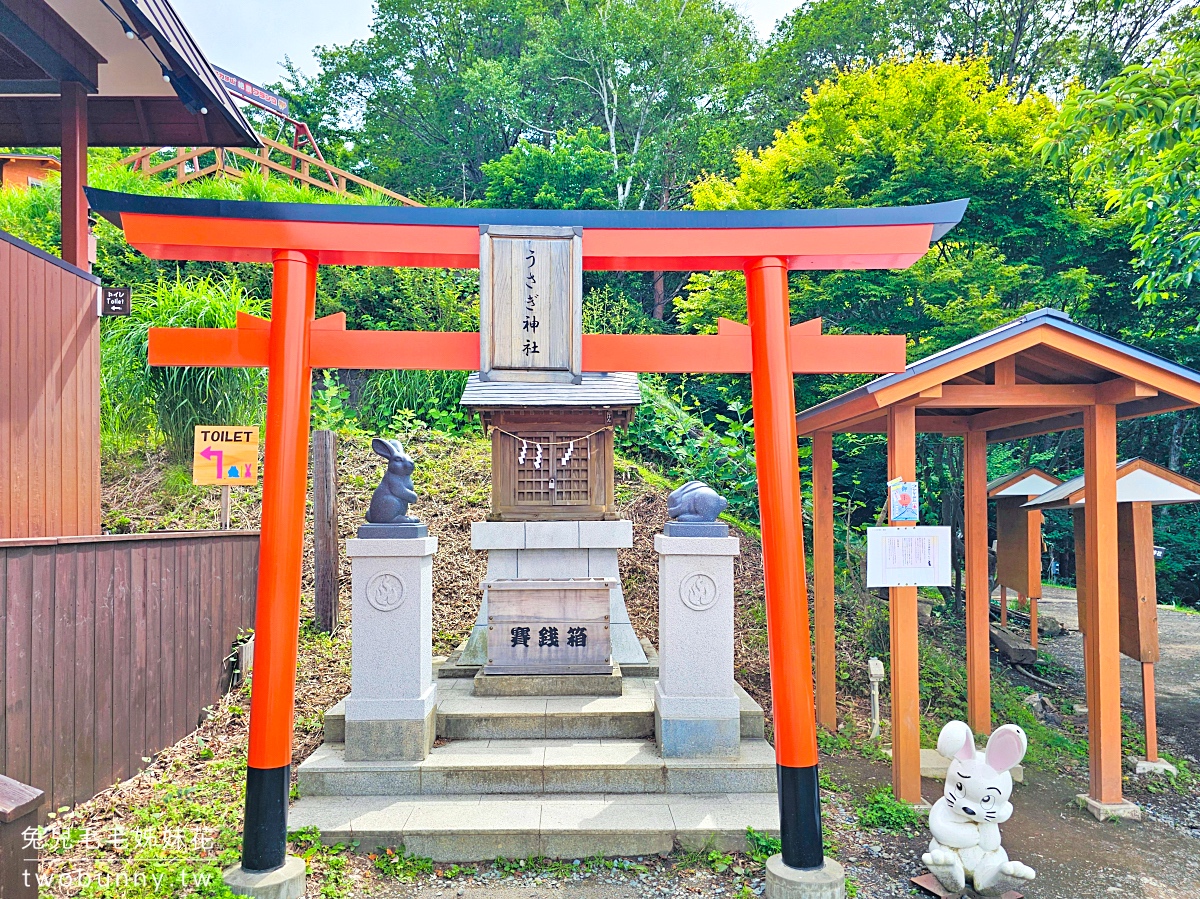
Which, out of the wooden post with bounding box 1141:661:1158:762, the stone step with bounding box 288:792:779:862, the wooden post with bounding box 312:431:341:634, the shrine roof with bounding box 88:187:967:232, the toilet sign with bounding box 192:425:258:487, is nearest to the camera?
the shrine roof with bounding box 88:187:967:232

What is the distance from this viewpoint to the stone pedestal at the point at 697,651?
5500 mm

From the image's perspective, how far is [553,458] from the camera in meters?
7.83

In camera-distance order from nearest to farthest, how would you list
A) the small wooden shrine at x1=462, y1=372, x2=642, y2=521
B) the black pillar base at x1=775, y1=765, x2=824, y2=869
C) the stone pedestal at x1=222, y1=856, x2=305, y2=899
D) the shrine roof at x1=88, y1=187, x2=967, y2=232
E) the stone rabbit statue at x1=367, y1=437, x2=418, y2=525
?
the stone pedestal at x1=222, y1=856, x2=305, y2=899, the black pillar base at x1=775, y1=765, x2=824, y2=869, the shrine roof at x1=88, y1=187, x2=967, y2=232, the stone rabbit statue at x1=367, y1=437, x2=418, y2=525, the small wooden shrine at x1=462, y1=372, x2=642, y2=521

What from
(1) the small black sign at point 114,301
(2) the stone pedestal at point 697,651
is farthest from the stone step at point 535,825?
(1) the small black sign at point 114,301

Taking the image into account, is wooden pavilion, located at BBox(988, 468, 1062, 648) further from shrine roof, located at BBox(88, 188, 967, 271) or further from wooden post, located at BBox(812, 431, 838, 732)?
shrine roof, located at BBox(88, 188, 967, 271)

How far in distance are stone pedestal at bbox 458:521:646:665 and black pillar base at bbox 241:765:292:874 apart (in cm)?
330

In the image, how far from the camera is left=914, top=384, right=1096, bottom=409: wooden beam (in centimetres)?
563

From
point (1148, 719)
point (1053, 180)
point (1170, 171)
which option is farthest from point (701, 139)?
point (1148, 719)

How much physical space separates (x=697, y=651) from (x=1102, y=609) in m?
3.01

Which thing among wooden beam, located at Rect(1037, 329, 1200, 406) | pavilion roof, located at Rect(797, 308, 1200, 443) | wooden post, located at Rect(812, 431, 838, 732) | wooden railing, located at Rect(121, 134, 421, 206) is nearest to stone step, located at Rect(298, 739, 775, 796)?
wooden post, located at Rect(812, 431, 838, 732)

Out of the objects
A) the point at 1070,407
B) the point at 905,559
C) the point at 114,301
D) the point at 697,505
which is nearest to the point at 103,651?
the point at 114,301

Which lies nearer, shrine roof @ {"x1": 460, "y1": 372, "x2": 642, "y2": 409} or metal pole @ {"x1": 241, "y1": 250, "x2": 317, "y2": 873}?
metal pole @ {"x1": 241, "y1": 250, "x2": 317, "y2": 873}

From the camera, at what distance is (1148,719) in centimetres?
619

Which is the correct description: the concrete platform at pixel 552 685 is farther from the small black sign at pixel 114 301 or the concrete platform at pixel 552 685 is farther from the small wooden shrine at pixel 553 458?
the small black sign at pixel 114 301
